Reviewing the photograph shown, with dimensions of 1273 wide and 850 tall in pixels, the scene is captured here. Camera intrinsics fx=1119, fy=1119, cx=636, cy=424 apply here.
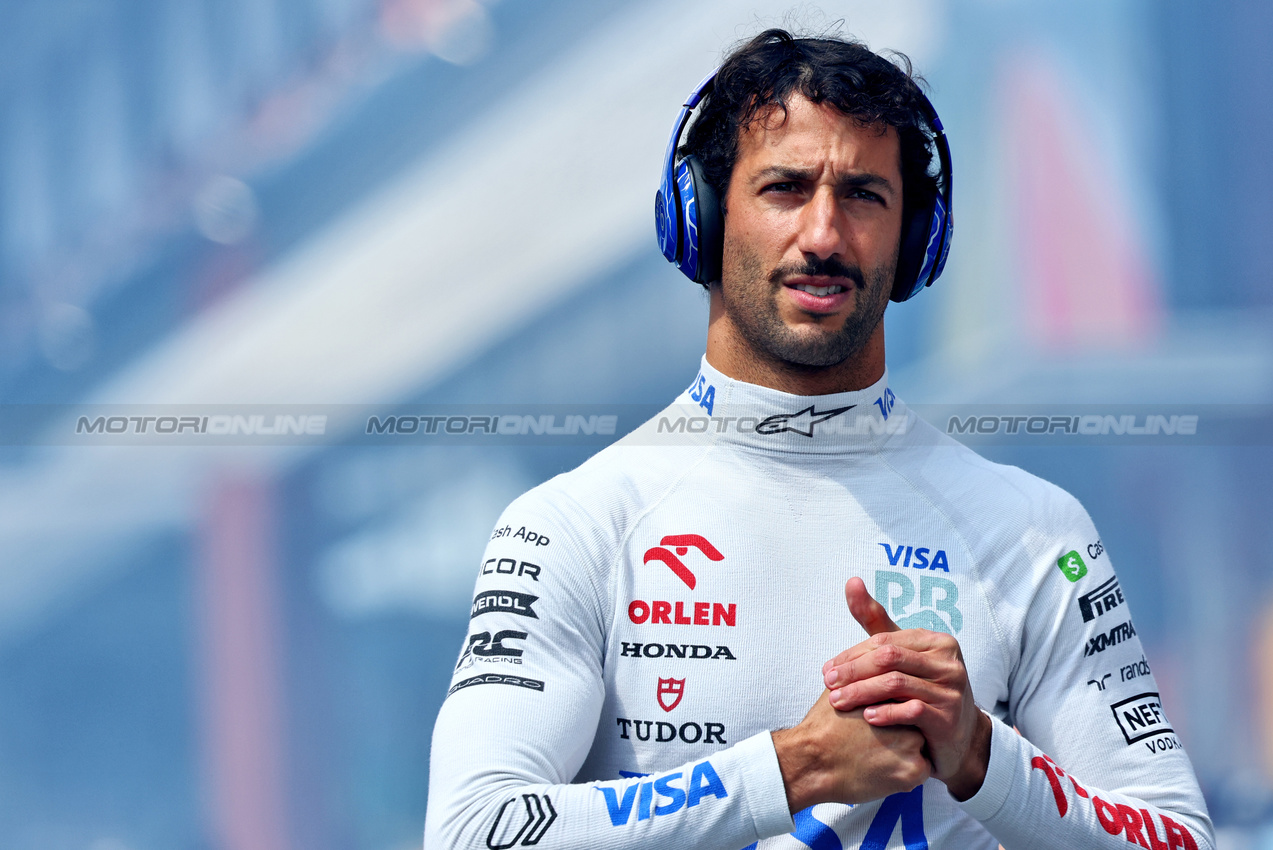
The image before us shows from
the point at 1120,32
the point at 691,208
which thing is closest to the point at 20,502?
the point at 691,208

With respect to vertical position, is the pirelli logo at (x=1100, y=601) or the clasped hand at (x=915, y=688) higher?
the pirelli logo at (x=1100, y=601)

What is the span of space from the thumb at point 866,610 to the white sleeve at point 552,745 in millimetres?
226

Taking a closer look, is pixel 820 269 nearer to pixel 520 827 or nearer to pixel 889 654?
pixel 889 654

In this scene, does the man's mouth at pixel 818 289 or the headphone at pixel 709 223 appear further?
the headphone at pixel 709 223

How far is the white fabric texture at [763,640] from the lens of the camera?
1.64 metres

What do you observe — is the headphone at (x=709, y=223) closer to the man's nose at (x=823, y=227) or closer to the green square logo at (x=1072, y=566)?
the man's nose at (x=823, y=227)

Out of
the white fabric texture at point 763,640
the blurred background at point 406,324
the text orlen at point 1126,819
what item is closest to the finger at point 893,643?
the white fabric texture at point 763,640

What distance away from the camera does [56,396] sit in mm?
2754

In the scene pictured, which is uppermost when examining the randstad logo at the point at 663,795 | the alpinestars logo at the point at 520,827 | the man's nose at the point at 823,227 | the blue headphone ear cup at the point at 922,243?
the blue headphone ear cup at the point at 922,243

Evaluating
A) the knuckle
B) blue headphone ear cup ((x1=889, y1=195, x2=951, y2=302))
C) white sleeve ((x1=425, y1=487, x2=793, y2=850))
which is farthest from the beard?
the knuckle

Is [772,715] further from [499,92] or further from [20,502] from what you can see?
[20,502]

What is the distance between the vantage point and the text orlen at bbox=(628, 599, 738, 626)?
1.86 meters

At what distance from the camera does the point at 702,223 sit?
205 centimetres

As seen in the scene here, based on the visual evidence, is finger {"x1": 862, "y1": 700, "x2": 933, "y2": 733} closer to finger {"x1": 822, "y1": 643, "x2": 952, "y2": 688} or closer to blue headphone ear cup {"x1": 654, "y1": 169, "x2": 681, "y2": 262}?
finger {"x1": 822, "y1": 643, "x2": 952, "y2": 688}
